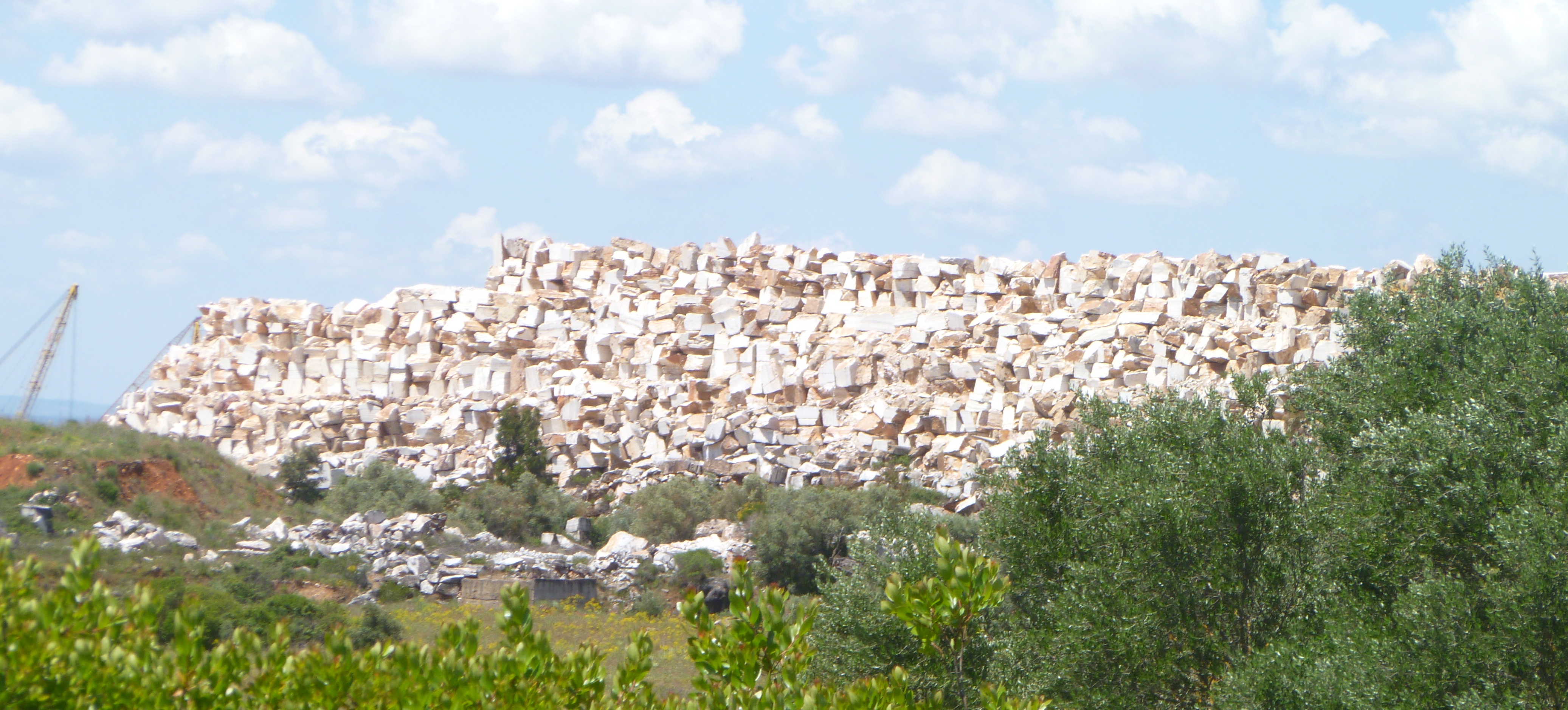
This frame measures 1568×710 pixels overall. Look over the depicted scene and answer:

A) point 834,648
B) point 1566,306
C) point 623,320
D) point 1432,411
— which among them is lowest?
point 834,648

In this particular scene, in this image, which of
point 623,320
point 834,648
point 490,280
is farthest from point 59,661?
point 490,280

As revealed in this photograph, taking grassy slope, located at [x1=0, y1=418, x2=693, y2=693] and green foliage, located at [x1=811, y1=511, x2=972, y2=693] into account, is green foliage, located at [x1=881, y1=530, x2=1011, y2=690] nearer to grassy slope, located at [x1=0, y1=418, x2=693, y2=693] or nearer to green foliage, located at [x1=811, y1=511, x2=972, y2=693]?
green foliage, located at [x1=811, y1=511, x2=972, y2=693]

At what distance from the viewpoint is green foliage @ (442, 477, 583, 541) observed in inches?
1080

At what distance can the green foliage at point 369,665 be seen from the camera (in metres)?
4.38

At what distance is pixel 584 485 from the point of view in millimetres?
32062

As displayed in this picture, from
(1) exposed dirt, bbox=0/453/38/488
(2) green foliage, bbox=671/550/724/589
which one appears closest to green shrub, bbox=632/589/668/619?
(2) green foliage, bbox=671/550/724/589

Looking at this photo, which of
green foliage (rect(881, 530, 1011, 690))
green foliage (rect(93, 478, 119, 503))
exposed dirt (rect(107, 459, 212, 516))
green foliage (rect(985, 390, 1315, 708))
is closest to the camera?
green foliage (rect(881, 530, 1011, 690))

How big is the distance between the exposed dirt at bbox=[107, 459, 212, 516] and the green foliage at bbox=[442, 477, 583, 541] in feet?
15.9

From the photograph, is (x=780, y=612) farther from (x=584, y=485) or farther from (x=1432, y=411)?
(x=584, y=485)

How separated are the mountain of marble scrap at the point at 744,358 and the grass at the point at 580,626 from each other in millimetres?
9304

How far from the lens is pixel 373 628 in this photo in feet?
53.5

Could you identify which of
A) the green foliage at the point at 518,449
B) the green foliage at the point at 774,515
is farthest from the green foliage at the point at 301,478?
the green foliage at the point at 774,515

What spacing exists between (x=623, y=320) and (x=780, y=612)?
31.3 meters

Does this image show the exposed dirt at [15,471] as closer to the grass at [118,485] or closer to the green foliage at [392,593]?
the grass at [118,485]
